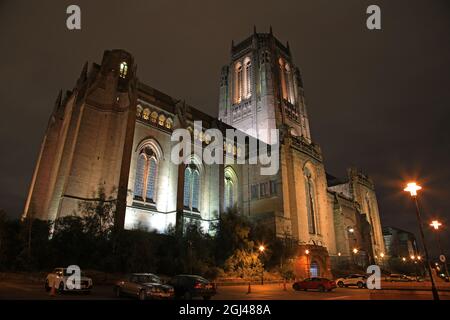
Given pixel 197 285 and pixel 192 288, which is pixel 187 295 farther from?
pixel 197 285

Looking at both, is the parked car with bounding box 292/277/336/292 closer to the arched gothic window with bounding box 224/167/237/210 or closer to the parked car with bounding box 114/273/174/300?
the parked car with bounding box 114/273/174/300

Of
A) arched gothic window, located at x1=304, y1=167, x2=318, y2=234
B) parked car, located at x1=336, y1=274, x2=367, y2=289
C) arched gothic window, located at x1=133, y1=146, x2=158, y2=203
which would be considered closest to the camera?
parked car, located at x1=336, y1=274, x2=367, y2=289

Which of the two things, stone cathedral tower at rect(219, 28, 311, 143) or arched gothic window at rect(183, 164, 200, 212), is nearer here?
arched gothic window at rect(183, 164, 200, 212)

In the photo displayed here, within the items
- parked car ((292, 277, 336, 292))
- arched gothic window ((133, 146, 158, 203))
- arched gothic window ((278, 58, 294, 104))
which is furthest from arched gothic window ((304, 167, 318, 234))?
arched gothic window ((133, 146, 158, 203))

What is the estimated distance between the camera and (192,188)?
1500 inches

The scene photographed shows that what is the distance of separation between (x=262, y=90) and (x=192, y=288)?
53037 millimetres

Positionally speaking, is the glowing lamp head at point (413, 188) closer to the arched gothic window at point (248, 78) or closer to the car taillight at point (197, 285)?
the car taillight at point (197, 285)

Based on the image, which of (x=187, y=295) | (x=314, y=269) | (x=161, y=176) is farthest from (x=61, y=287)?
(x=314, y=269)

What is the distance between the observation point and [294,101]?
69.2 m

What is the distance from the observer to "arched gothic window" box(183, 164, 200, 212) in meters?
37.1

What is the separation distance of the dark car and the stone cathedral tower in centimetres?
4366

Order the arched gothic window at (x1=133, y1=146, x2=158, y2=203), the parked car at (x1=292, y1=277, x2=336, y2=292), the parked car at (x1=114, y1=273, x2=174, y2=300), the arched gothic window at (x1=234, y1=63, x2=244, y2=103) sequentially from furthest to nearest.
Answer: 1. the arched gothic window at (x1=234, y1=63, x2=244, y2=103)
2. the arched gothic window at (x1=133, y1=146, x2=158, y2=203)
3. the parked car at (x1=292, y1=277, x2=336, y2=292)
4. the parked car at (x1=114, y1=273, x2=174, y2=300)
